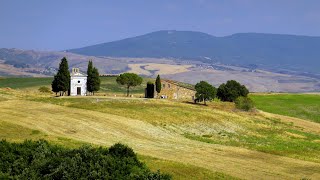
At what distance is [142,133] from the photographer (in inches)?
2505

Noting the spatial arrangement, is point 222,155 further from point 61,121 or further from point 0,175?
point 0,175

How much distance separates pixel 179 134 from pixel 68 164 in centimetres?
4355

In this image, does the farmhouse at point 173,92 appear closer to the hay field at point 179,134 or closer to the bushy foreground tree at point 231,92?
the bushy foreground tree at point 231,92

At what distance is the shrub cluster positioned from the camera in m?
25.8

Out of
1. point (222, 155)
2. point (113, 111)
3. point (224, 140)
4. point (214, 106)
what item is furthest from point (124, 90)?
point (222, 155)

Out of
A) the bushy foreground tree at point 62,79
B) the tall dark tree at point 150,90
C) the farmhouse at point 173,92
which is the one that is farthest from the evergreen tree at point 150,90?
the bushy foreground tree at point 62,79

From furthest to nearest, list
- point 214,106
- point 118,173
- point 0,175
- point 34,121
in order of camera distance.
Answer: point 214,106
point 34,121
point 118,173
point 0,175

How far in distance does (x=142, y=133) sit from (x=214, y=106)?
165 feet

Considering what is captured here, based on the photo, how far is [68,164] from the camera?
2684 centimetres

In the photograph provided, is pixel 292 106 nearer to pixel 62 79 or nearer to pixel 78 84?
pixel 78 84

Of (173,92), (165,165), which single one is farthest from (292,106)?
(165,165)

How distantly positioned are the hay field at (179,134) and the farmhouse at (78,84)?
19.5m

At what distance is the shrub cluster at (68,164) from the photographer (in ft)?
84.6

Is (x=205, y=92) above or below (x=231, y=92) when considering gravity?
below
